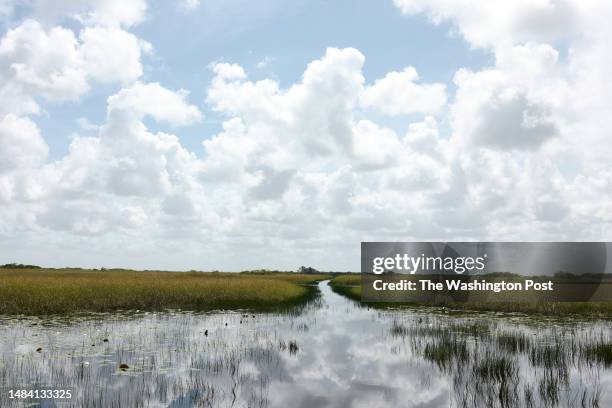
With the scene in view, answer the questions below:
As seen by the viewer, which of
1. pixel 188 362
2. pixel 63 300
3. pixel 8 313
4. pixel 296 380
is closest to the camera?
pixel 296 380

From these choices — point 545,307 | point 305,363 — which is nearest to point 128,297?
point 305,363

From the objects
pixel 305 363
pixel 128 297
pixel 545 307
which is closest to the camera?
pixel 305 363

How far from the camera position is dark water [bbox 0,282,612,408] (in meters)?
11.3

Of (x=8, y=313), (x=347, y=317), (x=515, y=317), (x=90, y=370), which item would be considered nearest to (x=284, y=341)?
(x=90, y=370)

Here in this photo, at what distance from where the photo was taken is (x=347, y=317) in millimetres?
29484

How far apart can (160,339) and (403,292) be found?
32.3 meters

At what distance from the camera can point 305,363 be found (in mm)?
15312

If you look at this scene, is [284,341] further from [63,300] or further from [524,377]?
[63,300]

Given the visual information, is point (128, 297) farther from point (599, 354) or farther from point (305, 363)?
point (599, 354)

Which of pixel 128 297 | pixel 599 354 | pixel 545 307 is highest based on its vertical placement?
pixel 599 354

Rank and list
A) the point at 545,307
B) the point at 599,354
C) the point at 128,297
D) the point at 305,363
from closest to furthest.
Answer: the point at 305,363, the point at 599,354, the point at 545,307, the point at 128,297

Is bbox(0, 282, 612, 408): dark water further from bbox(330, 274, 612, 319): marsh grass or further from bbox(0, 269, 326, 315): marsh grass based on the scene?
bbox(330, 274, 612, 319): marsh grass

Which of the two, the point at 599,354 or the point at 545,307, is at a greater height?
the point at 599,354

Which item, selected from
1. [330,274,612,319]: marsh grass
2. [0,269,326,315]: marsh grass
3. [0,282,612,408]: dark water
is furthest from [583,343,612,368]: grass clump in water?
[0,269,326,315]: marsh grass
